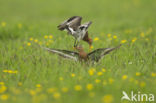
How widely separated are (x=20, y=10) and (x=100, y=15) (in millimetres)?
3681

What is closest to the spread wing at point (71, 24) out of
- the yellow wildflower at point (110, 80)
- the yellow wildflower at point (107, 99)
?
the yellow wildflower at point (110, 80)

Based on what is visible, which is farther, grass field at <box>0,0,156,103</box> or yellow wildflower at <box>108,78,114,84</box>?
yellow wildflower at <box>108,78,114,84</box>

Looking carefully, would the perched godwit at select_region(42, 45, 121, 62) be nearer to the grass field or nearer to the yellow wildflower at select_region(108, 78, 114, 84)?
the grass field

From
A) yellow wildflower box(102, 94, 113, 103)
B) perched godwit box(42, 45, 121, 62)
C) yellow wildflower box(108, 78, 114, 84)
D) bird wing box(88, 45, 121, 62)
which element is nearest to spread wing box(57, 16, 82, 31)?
perched godwit box(42, 45, 121, 62)

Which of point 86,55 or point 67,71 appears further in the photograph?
point 86,55

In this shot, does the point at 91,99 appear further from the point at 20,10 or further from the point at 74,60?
the point at 20,10

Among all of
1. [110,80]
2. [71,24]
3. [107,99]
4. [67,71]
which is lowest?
[107,99]

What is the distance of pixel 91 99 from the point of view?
2.99m

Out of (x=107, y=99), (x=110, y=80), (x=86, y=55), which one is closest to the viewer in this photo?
(x=107, y=99)

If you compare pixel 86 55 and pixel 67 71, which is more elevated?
pixel 86 55

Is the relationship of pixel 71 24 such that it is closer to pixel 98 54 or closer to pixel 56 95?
pixel 98 54

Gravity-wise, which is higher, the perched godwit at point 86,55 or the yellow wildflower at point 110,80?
→ the perched godwit at point 86,55

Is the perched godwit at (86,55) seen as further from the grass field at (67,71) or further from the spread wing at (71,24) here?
the spread wing at (71,24)

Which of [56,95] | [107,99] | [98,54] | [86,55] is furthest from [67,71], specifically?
[107,99]
